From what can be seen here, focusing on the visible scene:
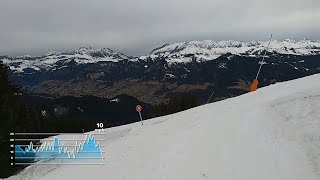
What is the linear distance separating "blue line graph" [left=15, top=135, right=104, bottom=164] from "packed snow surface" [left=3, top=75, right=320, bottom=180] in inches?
31.0

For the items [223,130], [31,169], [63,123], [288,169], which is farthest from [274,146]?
[63,123]

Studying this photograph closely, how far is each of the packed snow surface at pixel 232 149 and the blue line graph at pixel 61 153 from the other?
0.79 m

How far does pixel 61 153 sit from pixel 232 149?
1326 cm

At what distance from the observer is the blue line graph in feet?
72.7

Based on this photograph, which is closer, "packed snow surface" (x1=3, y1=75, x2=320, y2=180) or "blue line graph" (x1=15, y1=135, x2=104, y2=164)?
"packed snow surface" (x1=3, y1=75, x2=320, y2=180)

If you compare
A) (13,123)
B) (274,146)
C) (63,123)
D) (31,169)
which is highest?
(274,146)

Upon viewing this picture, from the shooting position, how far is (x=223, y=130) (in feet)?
64.8

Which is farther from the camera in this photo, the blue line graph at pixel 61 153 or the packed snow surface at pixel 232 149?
the blue line graph at pixel 61 153

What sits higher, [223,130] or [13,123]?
[223,130]

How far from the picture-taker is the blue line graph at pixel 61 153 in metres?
22.2

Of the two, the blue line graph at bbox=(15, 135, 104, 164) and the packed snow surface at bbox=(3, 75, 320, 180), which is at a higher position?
the packed snow surface at bbox=(3, 75, 320, 180)

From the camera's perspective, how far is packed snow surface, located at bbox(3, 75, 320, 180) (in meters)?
15.7

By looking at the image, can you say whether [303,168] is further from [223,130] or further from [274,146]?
[223,130]

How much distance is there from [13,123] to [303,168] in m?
22.8
